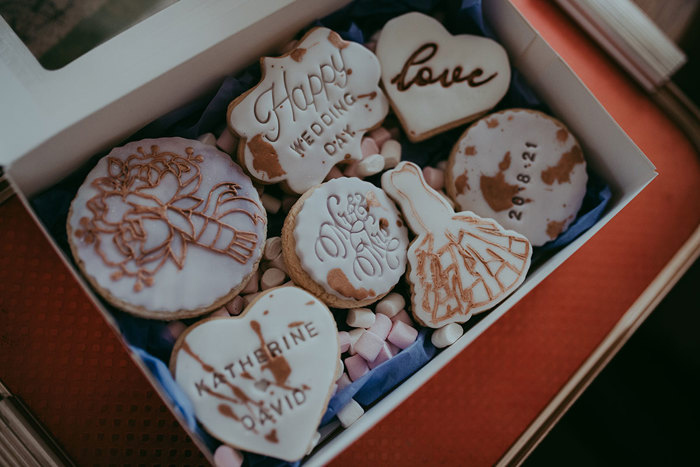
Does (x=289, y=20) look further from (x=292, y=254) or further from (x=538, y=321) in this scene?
(x=538, y=321)

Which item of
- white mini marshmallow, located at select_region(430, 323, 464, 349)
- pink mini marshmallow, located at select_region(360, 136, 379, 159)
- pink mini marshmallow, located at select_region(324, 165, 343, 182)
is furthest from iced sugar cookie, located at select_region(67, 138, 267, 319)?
white mini marshmallow, located at select_region(430, 323, 464, 349)

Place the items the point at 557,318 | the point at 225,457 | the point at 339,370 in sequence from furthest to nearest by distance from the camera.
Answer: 1. the point at 557,318
2. the point at 339,370
3. the point at 225,457

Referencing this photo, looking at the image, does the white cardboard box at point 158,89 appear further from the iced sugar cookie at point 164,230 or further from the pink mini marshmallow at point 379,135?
the pink mini marshmallow at point 379,135

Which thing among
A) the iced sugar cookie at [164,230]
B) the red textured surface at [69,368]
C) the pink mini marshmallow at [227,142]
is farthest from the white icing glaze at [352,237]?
the red textured surface at [69,368]

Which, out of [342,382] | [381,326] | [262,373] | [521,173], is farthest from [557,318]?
[262,373]

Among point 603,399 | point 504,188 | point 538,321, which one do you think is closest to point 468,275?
point 504,188

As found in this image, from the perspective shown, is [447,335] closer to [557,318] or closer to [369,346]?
[369,346]
